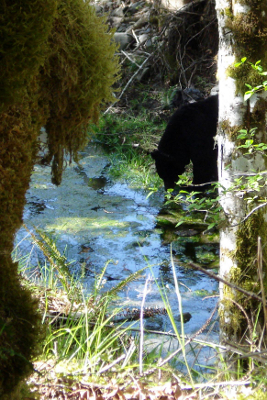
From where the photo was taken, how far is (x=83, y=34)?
72.5 inches

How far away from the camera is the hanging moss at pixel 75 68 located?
1.80m

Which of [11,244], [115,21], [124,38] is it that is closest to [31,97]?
[11,244]

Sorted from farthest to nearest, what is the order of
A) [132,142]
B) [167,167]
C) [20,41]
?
[132,142] < [167,167] < [20,41]

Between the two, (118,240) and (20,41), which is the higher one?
(20,41)

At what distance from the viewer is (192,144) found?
20.4 feet

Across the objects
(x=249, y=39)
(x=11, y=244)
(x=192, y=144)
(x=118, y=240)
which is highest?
(x=249, y=39)

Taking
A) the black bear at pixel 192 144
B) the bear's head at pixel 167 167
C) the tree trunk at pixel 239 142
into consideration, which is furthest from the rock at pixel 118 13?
the tree trunk at pixel 239 142

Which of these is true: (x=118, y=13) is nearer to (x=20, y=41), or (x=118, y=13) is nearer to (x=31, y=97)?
(x=31, y=97)

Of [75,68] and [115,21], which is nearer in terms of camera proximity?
[75,68]

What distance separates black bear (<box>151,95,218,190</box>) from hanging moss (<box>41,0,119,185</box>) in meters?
4.24

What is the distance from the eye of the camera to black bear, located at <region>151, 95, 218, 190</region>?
20.0ft

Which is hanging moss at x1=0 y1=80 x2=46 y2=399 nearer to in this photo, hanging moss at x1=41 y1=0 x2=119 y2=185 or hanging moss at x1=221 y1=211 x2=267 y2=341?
hanging moss at x1=41 y1=0 x2=119 y2=185

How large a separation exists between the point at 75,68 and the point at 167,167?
15.2 feet

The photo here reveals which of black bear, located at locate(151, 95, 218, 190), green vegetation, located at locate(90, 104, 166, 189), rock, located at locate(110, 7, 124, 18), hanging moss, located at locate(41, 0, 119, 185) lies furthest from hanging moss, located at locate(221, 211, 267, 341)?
rock, located at locate(110, 7, 124, 18)
